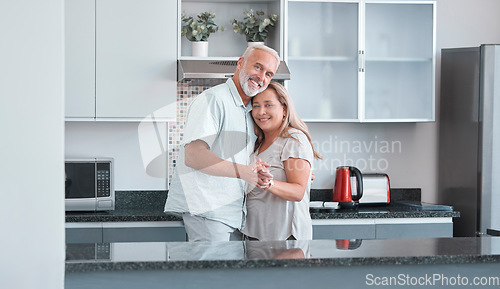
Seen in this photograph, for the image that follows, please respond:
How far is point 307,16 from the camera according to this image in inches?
151

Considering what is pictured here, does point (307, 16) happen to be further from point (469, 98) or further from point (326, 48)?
point (469, 98)

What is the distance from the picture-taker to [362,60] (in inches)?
153

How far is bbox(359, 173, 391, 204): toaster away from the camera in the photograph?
4.01 m

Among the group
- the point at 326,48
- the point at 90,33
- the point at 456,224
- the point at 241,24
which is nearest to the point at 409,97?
the point at 326,48

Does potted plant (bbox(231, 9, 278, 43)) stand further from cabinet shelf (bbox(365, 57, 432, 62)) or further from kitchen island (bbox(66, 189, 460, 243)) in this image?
kitchen island (bbox(66, 189, 460, 243))

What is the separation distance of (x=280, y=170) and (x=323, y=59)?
148 cm

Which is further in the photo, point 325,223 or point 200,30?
point 200,30

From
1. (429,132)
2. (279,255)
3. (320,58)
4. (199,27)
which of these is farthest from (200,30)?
(279,255)

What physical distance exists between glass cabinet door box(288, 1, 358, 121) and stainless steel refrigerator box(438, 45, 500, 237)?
713 mm

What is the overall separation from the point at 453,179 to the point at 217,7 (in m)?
1.92

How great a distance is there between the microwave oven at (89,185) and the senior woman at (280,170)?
1.38 metres

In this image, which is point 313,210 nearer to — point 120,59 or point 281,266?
point 120,59

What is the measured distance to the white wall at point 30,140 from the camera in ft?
4.91

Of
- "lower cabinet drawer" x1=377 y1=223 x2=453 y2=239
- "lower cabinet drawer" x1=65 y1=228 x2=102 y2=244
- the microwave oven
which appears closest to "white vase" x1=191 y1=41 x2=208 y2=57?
the microwave oven
